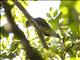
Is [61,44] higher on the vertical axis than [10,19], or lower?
higher

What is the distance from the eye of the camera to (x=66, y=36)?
10.9 feet

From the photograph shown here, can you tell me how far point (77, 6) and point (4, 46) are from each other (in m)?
2.80

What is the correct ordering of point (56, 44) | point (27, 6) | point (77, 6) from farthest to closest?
point (56, 44), point (27, 6), point (77, 6)

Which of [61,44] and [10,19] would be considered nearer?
[10,19]

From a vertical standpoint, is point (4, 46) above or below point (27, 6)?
below

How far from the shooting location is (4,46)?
3336mm

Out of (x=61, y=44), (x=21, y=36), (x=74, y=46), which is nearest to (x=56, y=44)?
(x=61, y=44)

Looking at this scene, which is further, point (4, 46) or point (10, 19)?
point (4, 46)

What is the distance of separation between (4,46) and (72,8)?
2.78 m

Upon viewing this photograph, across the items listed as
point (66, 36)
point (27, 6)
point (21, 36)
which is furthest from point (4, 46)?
point (21, 36)

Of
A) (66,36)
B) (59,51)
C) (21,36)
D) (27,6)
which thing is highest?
(27,6)

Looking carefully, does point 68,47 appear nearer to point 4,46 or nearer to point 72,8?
point 4,46

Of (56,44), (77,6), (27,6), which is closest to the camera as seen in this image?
(77,6)

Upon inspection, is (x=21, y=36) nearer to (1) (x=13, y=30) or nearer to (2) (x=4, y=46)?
A: (1) (x=13, y=30)
